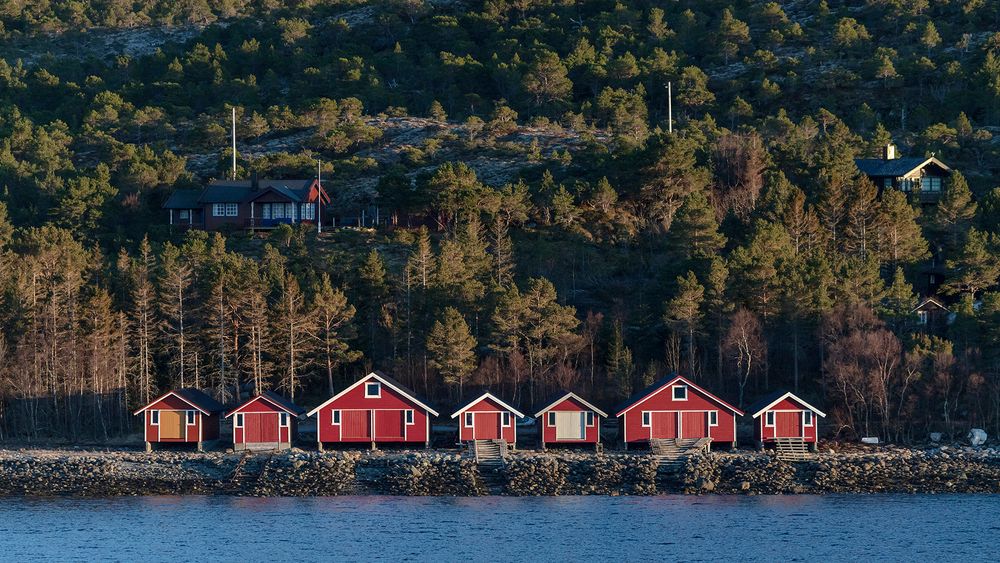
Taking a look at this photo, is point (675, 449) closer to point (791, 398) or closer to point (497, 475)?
point (791, 398)

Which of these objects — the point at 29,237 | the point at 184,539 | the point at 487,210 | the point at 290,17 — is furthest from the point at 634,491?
the point at 290,17

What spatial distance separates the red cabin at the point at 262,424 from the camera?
55.9m

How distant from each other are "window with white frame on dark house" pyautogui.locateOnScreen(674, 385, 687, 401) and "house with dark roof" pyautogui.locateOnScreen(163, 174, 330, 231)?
114ft

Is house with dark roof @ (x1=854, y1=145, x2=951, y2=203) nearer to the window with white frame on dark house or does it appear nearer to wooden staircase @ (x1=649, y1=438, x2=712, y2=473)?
the window with white frame on dark house

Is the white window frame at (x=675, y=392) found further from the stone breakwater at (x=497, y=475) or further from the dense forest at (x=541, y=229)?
Result: the dense forest at (x=541, y=229)

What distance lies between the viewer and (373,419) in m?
56.3

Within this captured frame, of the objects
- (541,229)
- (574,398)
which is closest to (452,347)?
(574,398)

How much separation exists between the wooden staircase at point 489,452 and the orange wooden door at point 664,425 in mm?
5839

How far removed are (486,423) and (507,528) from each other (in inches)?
395

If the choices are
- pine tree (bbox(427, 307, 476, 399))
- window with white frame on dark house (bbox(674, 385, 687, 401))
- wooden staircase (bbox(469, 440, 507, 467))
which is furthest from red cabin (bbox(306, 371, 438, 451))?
window with white frame on dark house (bbox(674, 385, 687, 401))

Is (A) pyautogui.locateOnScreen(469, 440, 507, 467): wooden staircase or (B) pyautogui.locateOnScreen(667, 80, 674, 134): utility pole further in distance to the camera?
(B) pyautogui.locateOnScreen(667, 80, 674, 134): utility pole

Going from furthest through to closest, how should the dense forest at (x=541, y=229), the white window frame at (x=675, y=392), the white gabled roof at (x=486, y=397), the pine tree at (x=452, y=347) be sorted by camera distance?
the dense forest at (x=541, y=229), the pine tree at (x=452, y=347), the white window frame at (x=675, y=392), the white gabled roof at (x=486, y=397)

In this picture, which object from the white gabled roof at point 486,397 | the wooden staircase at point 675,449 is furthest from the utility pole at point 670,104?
the white gabled roof at point 486,397

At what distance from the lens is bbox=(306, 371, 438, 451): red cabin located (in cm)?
5628
